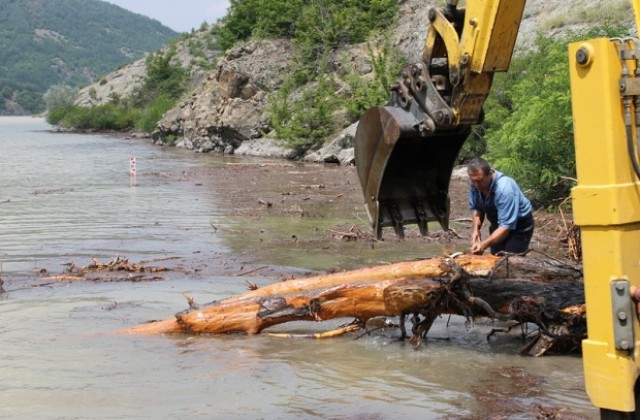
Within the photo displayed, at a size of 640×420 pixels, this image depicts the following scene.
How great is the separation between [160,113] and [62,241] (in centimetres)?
5004

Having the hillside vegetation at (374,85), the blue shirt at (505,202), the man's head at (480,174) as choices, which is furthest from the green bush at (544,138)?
the man's head at (480,174)

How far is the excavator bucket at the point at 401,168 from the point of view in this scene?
727 centimetres

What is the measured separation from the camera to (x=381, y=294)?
782cm

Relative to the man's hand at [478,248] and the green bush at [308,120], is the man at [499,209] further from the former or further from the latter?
the green bush at [308,120]

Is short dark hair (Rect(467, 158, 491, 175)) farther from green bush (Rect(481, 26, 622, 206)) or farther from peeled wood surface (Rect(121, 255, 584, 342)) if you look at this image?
green bush (Rect(481, 26, 622, 206))

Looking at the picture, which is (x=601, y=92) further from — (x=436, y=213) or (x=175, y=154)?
(x=175, y=154)

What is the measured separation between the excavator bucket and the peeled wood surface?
0.46m

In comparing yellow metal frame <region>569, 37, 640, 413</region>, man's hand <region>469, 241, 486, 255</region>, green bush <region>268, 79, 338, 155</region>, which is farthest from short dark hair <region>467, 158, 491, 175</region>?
green bush <region>268, 79, 338, 155</region>

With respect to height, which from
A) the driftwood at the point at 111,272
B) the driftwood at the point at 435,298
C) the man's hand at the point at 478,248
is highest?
the man's hand at the point at 478,248

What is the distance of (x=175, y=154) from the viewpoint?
44.7m

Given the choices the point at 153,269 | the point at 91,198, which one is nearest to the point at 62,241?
the point at 153,269

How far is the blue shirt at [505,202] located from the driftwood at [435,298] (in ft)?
1.44

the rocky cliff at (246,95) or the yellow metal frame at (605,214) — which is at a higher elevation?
the rocky cliff at (246,95)

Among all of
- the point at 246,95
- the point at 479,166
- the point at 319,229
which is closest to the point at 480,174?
the point at 479,166
